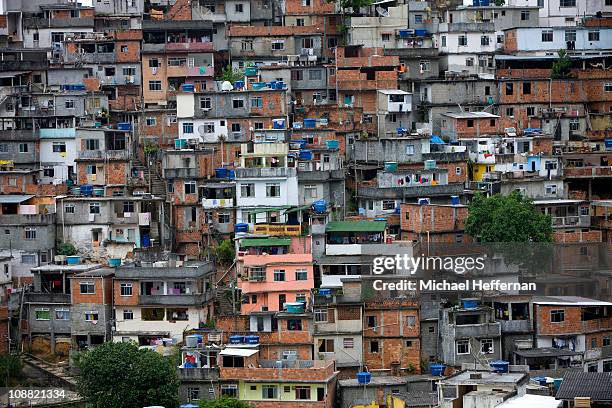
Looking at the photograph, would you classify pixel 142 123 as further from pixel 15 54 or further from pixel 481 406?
pixel 481 406

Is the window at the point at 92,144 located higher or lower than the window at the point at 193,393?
higher

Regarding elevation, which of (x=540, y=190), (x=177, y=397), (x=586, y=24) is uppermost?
(x=586, y=24)

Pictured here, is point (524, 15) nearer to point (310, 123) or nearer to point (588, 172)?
point (588, 172)

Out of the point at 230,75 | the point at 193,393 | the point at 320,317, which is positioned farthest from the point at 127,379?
the point at 230,75

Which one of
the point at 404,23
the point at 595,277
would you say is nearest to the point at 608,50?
the point at 404,23

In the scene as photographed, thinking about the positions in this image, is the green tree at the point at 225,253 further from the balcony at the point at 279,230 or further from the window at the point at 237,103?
the window at the point at 237,103

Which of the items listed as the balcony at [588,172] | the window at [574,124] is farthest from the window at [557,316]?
the window at [574,124]

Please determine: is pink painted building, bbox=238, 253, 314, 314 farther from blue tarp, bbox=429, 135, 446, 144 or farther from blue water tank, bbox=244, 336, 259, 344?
blue tarp, bbox=429, 135, 446, 144
